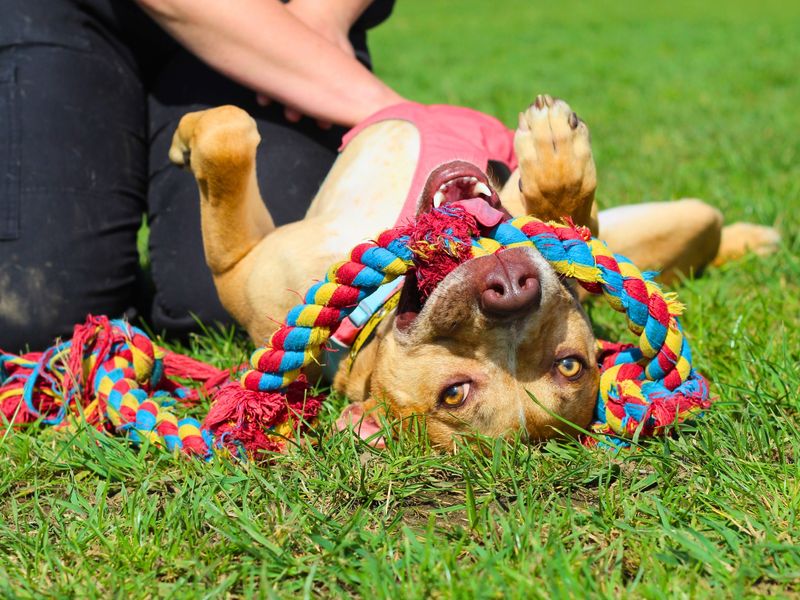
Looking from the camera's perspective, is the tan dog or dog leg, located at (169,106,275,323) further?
dog leg, located at (169,106,275,323)

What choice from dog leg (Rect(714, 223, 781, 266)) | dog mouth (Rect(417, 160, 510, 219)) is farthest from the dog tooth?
dog leg (Rect(714, 223, 781, 266))

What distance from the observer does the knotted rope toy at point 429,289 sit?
2.53 meters

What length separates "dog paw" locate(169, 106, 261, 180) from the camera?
3.12 metres

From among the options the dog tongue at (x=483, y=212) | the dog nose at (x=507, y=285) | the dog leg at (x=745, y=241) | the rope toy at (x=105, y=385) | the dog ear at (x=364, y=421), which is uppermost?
→ the dog tongue at (x=483, y=212)

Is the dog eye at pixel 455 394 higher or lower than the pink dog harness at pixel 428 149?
lower

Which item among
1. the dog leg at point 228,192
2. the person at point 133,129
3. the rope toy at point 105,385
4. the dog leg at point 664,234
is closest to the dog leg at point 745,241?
the dog leg at point 664,234

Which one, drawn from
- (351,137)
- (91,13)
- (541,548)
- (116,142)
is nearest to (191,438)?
(541,548)

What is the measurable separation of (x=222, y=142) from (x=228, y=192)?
19 centimetres

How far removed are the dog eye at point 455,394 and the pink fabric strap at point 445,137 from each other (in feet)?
2.21

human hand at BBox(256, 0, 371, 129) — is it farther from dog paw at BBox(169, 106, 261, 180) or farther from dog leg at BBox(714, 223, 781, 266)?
dog leg at BBox(714, 223, 781, 266)

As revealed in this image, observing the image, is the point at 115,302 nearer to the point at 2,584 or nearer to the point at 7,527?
the point at 7,527

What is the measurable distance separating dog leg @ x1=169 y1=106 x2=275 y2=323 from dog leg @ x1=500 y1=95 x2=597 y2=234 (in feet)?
3.20

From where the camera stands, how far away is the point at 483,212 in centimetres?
260

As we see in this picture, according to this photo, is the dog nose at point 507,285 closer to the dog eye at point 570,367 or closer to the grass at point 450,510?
the dog eye at point 570,367
